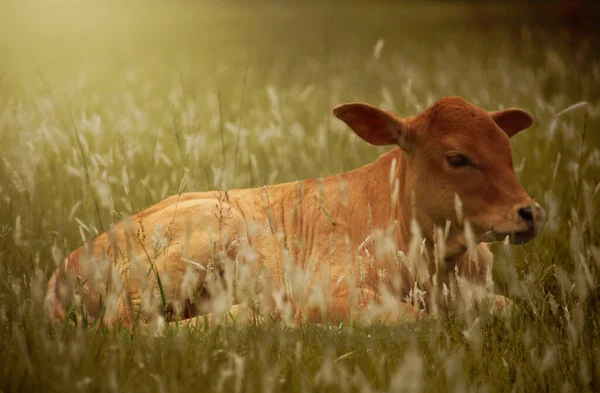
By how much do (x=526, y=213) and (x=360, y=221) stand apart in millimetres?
1064

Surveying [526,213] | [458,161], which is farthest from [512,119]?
[526,213]

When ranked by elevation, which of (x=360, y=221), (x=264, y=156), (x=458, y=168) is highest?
(x=264, y=156)

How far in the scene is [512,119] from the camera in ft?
16.6

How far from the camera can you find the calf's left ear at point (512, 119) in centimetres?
494

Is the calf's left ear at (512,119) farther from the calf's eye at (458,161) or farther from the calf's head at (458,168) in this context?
the calf's eye at (458,161)

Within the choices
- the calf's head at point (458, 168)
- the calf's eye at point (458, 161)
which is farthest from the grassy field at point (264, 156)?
the calf's eye at point (458, 161)

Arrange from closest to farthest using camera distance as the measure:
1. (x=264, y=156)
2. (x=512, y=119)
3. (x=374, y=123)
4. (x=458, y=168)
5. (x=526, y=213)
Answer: (x=526, y=213) < (x=458, y=168) < (x=374, y=123) < (x=512, y=119) < (x=264, y=156)

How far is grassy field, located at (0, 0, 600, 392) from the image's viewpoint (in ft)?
10.2

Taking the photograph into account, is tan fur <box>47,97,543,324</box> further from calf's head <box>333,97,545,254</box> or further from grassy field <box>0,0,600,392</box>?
grassy field <box>0,0,600,392</box>

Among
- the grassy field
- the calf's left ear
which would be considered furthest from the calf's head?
the calf's left ear

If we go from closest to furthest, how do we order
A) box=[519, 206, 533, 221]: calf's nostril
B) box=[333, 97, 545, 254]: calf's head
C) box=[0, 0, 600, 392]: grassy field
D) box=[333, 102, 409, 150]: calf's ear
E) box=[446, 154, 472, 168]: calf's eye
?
1. box=[0, 0, 600, 392]: grassy field
2. box=[519, 206, 533, 221]: calf's nostril
3. box=[333, 97, 545, 254]: calf's head
4. box=[446, 154, 472, 168]: calf's eye
5. box=[333, 102, 409, 150]: calf's ear

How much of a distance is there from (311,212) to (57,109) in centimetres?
478

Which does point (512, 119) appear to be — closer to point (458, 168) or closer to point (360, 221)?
point (458, 168)

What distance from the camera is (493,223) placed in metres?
4.20
